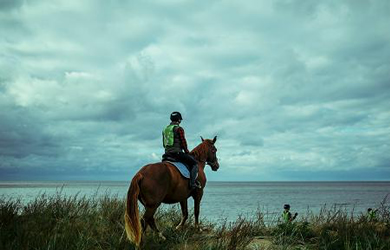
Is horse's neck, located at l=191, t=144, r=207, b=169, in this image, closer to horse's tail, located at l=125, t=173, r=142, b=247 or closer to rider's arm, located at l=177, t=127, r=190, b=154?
rider's arm, located at l=177, t=127, r=190, b=154

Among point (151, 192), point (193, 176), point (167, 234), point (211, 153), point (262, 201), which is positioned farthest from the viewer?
point (262, 201)

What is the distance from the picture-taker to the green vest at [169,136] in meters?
9.54

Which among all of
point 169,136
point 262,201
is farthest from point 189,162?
point 262,201

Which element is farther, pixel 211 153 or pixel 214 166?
pixel 214 166

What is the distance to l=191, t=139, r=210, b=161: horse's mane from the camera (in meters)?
10.9

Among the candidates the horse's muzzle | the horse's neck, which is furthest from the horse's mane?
the horse's muzzle

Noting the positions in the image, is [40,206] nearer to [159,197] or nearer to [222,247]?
[159,197]

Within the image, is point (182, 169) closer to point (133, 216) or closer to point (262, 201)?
point (133, 216)

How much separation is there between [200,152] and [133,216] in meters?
3.67

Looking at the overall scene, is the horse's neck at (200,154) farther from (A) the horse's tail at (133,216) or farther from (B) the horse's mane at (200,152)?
(A) the horse's tail at (133,216)

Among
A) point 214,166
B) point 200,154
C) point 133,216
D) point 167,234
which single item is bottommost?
point 167,234

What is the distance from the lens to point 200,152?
10938 millimetres

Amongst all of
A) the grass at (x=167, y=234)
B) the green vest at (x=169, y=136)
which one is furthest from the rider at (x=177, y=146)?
the grass at (x=167, y=234)

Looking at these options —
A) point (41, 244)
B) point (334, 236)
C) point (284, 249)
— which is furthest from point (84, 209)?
point (334, 236)
